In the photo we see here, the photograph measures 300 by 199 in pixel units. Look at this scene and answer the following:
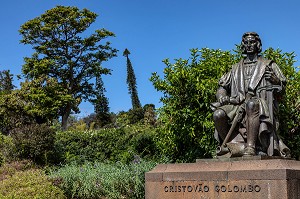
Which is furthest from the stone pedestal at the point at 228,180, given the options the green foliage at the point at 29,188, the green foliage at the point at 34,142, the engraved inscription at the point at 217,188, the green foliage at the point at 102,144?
the green foliage at the point at 102,144

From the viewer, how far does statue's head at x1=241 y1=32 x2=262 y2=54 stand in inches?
357

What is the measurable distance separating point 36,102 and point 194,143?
858 inches

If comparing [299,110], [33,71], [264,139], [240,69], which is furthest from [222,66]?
[33,71]

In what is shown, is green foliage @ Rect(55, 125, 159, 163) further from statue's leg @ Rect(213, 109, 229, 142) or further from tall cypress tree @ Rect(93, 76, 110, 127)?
tall cypress tree @ Rect(93, 76, 110, 127)

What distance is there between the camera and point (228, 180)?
307 inches

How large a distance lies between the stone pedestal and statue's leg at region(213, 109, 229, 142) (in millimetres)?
584

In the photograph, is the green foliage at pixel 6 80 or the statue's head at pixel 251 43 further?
the green foliage at pixel 6 80

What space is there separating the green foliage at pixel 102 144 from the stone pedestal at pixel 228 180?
11.7m

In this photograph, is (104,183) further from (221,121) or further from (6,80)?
(6,80)

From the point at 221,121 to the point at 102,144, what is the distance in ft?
45.1

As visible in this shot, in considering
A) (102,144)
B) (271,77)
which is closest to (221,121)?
(271,77)

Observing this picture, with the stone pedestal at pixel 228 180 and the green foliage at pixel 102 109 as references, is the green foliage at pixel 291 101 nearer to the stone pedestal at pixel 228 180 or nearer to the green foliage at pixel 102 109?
the stone pedestal at pixel 228 180

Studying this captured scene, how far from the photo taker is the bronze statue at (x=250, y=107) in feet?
27.0

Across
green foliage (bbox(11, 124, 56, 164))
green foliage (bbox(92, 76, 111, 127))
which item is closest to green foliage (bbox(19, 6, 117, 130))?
green foliage (bbox(92, 76, 111, 127))
